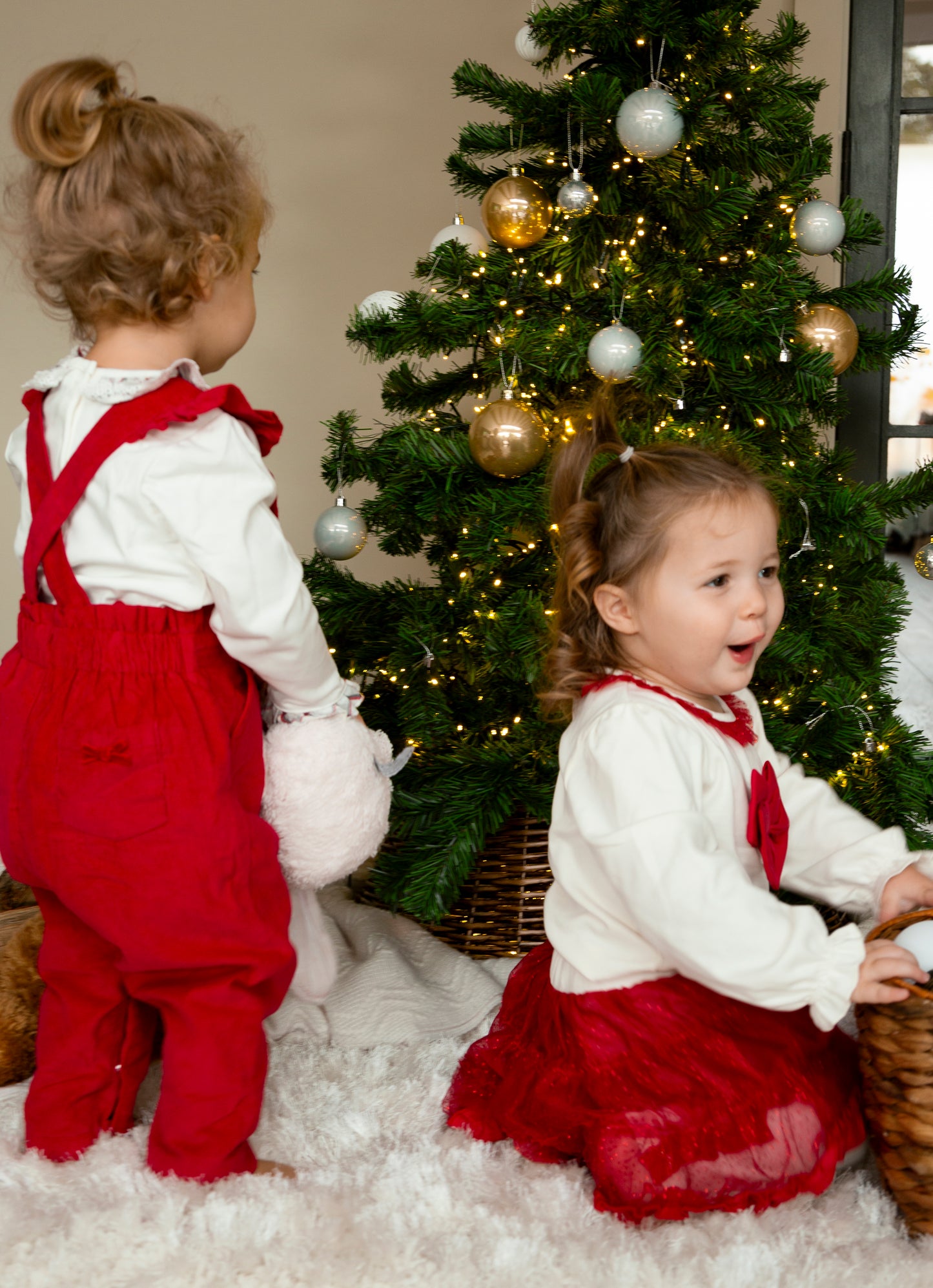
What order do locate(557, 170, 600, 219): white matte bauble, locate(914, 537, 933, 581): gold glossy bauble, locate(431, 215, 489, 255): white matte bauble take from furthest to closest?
locate(914, 537, 933, 581): gold glossy bauble
locate(431, 215, 489, 255): white matte bauble
locate(557, 170, 600, 219): white matte bauble

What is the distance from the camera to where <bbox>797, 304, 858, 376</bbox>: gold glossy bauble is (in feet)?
5.31

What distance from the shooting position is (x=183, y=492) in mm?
1107

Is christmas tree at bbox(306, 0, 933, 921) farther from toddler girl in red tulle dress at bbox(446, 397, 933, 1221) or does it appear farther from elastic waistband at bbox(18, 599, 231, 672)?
elastic waistband at bbox(18, 599, 231, 672)

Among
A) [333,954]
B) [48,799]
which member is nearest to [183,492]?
[48,799]

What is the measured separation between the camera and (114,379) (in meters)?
1.15

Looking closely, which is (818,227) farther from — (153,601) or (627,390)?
(153,601)

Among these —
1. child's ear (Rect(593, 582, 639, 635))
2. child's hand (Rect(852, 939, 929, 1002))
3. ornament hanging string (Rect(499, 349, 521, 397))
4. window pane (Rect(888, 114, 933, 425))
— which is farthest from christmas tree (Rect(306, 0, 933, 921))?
window pane (Rect(888, 114, 933, 425))

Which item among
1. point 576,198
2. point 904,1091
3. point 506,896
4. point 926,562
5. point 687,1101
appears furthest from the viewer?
point 926,562

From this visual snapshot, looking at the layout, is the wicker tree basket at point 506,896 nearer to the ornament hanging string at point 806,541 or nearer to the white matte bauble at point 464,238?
the ornament hanging string at point 806,541

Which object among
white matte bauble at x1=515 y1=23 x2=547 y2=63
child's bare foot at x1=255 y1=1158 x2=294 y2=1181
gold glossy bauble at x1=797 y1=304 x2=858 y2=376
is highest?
white matte bauble at x1=515 y1=23 x2=547 y2=63

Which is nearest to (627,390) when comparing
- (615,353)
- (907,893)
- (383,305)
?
(615,353)

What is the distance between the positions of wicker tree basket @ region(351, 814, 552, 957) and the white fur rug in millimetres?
463

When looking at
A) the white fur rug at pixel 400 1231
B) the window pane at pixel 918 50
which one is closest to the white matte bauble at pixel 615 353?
the white fur rug at pixel 400 1231

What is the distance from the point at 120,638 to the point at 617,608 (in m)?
0.52
